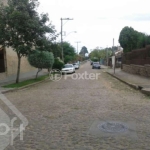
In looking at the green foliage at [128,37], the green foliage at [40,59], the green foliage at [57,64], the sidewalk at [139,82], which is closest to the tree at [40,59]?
the green foliage at [40,59]

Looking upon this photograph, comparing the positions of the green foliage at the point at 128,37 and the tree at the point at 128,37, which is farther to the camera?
the tree at the point at 128,37

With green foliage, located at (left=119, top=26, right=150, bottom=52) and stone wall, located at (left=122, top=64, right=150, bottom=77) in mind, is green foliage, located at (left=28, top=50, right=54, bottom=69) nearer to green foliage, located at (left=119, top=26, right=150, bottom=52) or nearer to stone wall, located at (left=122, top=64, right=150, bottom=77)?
stone wall, located at (left=122, top=64, right=150, bottom=77)

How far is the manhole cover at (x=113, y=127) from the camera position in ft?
21.2

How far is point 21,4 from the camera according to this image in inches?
789

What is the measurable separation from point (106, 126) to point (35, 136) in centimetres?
199

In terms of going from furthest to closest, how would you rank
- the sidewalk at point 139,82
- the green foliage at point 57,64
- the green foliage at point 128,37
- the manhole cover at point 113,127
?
the green foliage at point 128,37
the green foliage at point 57,64
the sidewalk at point 139,82
the manhole cover at point 113,127

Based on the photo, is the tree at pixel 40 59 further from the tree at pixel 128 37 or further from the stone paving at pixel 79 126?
the tree at pixel 128 37

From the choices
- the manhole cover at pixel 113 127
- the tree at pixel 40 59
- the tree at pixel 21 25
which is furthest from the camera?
the tree at pixel 40 59

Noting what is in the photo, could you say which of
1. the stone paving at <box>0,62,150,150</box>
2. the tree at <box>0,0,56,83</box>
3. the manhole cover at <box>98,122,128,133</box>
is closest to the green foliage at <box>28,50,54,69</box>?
the tree at <box>0,0,56,83</box>

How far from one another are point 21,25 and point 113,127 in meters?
15.2

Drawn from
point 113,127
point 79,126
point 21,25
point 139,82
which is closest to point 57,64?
point 21,25

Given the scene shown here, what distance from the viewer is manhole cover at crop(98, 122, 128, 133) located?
21.2 feet

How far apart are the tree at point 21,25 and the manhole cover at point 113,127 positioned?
1443 cm

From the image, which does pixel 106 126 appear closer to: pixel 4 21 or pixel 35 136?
pixel 35 136
